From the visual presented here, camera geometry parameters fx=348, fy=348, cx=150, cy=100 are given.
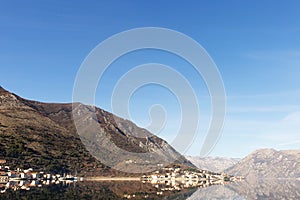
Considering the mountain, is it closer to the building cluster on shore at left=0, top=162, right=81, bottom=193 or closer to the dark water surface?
the building cluster on shore at left=0, top=162, right=81, bottom=193

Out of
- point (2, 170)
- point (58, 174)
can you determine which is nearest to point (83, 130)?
point (58, 174)

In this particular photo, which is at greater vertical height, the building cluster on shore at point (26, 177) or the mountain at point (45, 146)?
the mountain at point (45, 146)

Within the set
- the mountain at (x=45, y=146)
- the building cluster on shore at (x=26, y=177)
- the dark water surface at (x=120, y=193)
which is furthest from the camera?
the mountain at (x=45, y=146)

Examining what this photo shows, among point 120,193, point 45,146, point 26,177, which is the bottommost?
point 120,193

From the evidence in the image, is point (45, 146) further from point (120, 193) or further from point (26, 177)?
point (120, 193)

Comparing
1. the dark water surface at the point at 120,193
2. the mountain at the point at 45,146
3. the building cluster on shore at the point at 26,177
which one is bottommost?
the dark water surface at the point at 120,193

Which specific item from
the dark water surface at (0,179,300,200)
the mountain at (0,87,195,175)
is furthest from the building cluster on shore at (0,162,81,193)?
the dark water surface at (0,179,300,200)

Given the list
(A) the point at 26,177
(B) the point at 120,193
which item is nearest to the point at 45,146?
(A) the point at 26,177

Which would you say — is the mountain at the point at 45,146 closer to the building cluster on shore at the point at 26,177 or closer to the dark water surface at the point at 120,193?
the building cluster on shore at the point at 26,177

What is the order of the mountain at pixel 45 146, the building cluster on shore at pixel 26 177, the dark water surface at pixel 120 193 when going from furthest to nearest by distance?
the mountain at pixel 45 146 < the building cluster on shore at pixel 26 177 < the dark water surface at pixel 120 193

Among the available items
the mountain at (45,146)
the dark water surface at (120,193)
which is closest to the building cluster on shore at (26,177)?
the mountain at (45,146)

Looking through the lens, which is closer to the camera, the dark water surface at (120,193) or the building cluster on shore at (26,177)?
the dark water surface at (120,193)
